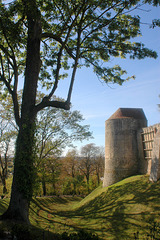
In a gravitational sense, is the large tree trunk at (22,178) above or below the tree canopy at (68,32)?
below

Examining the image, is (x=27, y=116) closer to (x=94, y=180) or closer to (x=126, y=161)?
(x=126, y=161)

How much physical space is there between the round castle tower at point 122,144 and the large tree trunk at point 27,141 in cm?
1295

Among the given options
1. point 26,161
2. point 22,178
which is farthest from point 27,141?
point 22,178

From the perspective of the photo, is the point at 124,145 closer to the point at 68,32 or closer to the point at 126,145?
the point at 126,145

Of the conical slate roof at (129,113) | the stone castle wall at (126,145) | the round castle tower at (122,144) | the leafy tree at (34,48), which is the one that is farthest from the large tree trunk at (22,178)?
the conical slate roof at (129,113)

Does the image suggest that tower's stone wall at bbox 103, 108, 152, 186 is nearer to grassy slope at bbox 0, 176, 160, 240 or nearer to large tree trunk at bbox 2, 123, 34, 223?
grassy slope at bbox 0, 176, 160, 240

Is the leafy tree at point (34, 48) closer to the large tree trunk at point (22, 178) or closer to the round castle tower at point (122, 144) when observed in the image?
the large tree trunk at point (22, 178)

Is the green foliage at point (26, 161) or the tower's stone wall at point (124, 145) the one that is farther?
the tower's stone wall at point (124, 145)

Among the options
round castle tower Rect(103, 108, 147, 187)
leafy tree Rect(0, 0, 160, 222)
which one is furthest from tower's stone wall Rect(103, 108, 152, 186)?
leafy tree Rect(0, 0, 160, 222)

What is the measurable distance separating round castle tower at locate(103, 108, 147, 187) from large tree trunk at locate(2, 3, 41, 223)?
42.5ft

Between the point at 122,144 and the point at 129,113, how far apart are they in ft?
12.7

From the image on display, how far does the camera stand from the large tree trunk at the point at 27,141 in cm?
839

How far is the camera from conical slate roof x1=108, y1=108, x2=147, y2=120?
2116 cm

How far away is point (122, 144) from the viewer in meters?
20.2
